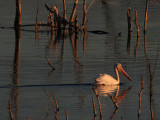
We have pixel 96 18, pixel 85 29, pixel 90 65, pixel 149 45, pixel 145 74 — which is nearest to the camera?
pixel 145 74

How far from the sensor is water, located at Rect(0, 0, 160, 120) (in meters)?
13.6

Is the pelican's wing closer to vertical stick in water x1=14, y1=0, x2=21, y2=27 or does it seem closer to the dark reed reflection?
the dark reed reflection

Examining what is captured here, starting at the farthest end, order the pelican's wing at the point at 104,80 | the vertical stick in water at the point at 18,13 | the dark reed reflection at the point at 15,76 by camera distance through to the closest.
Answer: the vertical stick in water at the point at 18,13 < the pelican's wing at the point at 104,80 < the dark reed reflection at the point at 15,76

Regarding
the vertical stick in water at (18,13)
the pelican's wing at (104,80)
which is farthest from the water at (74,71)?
the vertical stick in water at (18,13)

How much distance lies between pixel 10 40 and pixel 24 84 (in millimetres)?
12130

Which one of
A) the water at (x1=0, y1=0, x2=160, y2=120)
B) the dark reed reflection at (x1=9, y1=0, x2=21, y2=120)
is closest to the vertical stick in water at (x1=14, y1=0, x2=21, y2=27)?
the dark reed reflection at (x1=9, y1=0, x2=21, y2=120)

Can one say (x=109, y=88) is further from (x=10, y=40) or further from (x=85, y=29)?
(x=85, y=29)

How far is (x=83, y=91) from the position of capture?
15961mm

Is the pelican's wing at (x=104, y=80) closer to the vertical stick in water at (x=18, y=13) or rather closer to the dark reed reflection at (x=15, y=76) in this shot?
the dark reed reflection at (x=15, y=76)

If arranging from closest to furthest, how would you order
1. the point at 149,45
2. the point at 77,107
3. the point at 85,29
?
the point at 77,107 < the point at 149,45 < the point at 85,29

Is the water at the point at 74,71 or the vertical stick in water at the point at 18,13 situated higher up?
the vertical stick in water at the point at 18,13

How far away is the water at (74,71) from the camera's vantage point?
1360cm

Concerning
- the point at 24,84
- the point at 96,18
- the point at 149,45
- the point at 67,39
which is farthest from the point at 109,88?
the point at 96,18

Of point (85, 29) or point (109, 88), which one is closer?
point (109, 88)
